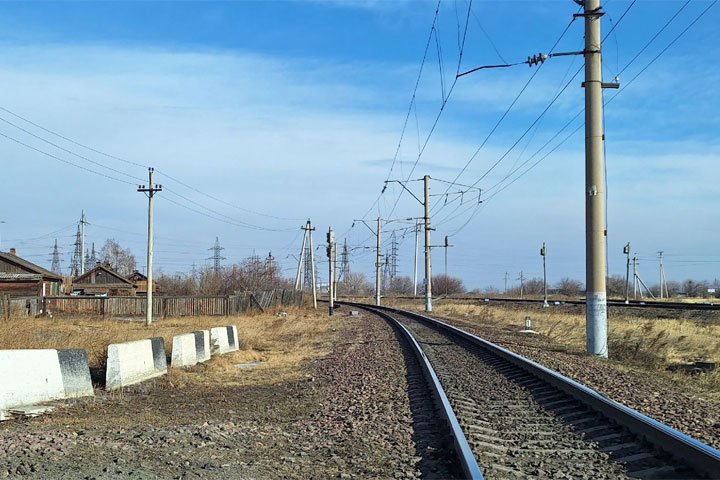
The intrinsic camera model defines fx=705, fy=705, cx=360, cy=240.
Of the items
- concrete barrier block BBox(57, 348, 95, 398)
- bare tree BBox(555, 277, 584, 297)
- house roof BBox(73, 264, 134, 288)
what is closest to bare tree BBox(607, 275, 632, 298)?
bare tree BBox(555, 277, 584, 297)

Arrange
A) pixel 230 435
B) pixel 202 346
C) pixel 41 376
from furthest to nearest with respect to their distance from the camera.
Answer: pixel 202 346, pixel 41 376, pixel 230 435

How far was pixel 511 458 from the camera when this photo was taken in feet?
22.5

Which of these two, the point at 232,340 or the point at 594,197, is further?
the point at 232,340

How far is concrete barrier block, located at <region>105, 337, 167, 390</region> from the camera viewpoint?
11805mm

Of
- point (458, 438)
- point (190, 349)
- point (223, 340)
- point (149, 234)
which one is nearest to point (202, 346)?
point (190, 349)

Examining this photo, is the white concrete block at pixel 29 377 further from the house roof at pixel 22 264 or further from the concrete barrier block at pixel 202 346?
the house roof at pixel 22 264

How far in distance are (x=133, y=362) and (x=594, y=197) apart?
36.2 feet

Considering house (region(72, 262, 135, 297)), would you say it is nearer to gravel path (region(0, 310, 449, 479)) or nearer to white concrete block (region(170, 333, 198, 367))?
white concrete block (region(170, 333, 198, 367))

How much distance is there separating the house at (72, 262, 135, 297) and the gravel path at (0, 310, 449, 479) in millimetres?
70046

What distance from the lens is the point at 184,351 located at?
602 inches

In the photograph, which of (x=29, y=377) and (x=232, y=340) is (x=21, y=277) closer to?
(x=232, y=340)

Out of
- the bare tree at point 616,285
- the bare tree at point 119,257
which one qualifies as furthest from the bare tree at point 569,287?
the bare tree at point 119,257

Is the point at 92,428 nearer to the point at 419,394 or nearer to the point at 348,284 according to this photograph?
the point at 419,394

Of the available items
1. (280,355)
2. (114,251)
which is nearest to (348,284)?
(114,251)
